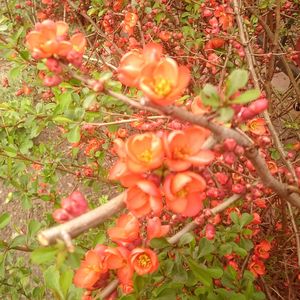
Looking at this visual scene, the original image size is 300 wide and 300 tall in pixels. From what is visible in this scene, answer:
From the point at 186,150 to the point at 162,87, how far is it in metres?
0.14

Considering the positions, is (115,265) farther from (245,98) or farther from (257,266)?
(257,266)

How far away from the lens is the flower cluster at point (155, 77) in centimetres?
74

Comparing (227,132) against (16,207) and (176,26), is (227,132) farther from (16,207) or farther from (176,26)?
(16,207)

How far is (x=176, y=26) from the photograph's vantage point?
269cm

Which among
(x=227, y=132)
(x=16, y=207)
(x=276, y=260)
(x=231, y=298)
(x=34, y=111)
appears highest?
(x=227, y=132)

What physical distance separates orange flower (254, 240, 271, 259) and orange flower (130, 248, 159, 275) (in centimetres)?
88

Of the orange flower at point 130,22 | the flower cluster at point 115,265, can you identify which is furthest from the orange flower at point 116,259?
the orange flower at point 130,22

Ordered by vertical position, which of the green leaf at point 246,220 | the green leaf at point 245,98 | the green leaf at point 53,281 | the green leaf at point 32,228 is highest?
the green leaf at point 245,98

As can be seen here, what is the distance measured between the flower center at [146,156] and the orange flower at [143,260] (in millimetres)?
280

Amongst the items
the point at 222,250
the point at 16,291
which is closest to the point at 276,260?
the point at 222,250

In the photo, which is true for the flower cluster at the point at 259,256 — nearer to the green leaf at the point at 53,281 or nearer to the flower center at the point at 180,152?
the green leaf at the point at 53,281

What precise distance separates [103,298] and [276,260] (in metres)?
1.36

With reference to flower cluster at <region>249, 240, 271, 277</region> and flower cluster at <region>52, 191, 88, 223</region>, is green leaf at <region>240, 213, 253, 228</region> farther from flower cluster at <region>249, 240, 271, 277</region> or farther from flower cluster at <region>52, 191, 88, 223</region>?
flower cluster at <region>52, 191, 88, 223</region>

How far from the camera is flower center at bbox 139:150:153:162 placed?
78 cm
